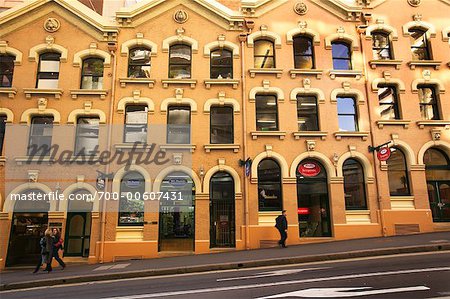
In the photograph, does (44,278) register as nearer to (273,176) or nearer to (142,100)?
(142,100)

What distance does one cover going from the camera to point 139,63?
17.4m

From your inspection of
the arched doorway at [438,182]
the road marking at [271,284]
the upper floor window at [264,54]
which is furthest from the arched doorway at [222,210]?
the arched doorway at [438,182]

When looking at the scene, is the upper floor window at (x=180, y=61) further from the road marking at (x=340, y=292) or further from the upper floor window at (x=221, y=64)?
the road marking at (x=340, y=292)

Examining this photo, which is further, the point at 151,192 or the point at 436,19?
the point at 436,19

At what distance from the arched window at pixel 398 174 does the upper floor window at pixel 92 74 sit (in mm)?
15478

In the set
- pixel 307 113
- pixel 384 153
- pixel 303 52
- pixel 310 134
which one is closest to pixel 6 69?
pixel 303 52

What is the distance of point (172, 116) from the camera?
1669 cm

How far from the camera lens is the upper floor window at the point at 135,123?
16.3 meters

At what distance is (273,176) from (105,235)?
8438mm

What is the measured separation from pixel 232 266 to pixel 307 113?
9.17m

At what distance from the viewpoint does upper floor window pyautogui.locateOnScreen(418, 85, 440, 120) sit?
17.3 m

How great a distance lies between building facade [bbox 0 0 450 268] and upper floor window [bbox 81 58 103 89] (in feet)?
0.23

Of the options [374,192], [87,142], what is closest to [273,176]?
[374,192]

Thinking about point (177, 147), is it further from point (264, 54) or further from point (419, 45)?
point (419, 45)
